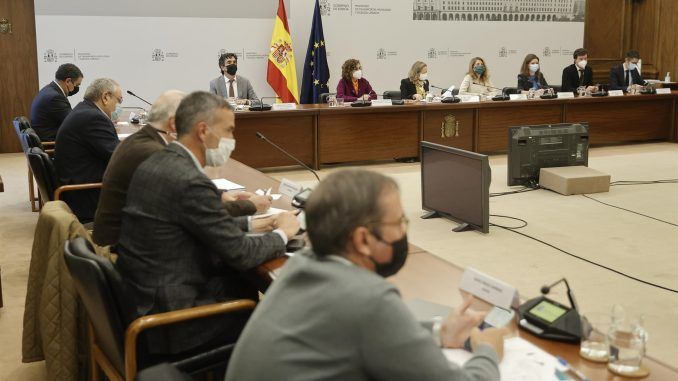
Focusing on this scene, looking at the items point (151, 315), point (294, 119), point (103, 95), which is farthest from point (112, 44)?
point (151, 315)

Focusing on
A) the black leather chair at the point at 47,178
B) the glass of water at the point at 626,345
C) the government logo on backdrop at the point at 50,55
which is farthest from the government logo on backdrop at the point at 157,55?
the glass of water at the point at 626,345

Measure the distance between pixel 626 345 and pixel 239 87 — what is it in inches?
264

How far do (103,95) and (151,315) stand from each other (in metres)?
2.51

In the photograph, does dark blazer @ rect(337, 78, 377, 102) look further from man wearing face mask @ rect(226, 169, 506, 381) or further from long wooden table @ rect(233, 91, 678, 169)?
man wearing face mask @ rect(226, 169, 506, 381)

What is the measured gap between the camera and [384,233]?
131cm

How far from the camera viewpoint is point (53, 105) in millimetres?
5707

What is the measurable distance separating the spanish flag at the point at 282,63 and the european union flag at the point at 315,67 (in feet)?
A: 0.52

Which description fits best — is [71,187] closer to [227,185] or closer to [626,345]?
[227,185]

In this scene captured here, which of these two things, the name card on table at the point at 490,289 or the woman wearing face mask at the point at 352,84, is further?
the woman wearing face mask at the point at 352,84

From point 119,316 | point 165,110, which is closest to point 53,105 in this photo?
point 165,110

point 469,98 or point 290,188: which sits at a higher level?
point 469,98

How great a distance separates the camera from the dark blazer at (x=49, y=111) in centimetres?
570

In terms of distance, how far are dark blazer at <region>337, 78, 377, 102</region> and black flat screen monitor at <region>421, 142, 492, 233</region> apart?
3.29m

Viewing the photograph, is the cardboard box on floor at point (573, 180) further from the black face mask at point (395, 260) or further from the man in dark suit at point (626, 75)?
the black face mask at point (395, 260)
